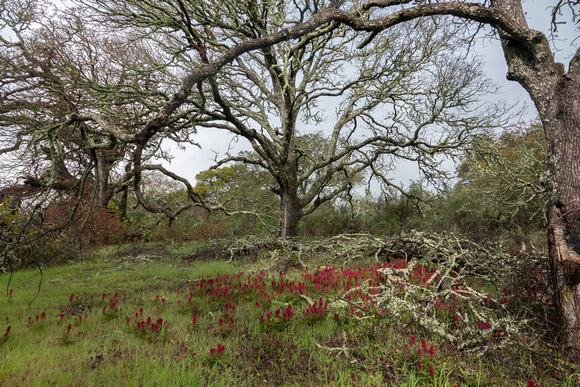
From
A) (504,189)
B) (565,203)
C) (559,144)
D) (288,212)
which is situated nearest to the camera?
(565,203)

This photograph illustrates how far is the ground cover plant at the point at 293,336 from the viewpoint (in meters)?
2.95

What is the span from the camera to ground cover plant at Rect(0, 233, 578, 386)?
2947mm

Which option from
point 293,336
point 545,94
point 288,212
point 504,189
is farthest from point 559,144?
point 504,189

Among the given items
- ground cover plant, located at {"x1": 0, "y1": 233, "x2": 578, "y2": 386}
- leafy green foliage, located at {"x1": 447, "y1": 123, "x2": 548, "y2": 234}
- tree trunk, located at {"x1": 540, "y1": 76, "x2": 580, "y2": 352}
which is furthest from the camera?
leafy green foliage, located at {"x1": 447, "y1": 123, "x2": 548, "y2": 234}

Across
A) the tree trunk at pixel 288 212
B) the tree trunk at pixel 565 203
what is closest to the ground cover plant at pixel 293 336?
the tree trunk at pixel 565 203

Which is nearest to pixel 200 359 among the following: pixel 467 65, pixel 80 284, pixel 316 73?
pixel 80 284

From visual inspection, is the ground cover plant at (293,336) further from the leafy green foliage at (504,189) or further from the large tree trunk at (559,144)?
the leafy green foliage at (504,189)

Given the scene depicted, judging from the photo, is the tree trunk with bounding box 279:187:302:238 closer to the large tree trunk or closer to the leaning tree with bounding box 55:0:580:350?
the leaning tree with bounding box 55:0:580:350

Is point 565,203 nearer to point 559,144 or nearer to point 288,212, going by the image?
point 559,144

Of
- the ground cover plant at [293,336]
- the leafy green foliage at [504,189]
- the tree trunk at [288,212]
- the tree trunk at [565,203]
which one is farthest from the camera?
the tree trunk at [288,212]

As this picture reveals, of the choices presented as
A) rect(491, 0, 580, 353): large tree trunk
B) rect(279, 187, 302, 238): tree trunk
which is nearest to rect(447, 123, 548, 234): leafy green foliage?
rect(491, 0, 580, 353): large tree trunk

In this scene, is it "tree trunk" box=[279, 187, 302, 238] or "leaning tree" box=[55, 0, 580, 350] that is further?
"tree trunk" box=[279, 187, 302, 238]

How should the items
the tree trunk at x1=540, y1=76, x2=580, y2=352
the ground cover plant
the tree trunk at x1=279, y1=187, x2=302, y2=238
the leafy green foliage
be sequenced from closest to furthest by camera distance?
1. the ground cover plant
2. the tree trunk at x1=540, y1=76, x2=580, y2=352
3. the leafy green foliage
4. the tree trunk at x1=279, y1=187, x2=302, y2=238

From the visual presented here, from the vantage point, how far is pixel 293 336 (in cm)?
388
